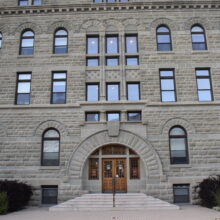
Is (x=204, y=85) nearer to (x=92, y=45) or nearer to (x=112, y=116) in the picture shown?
(x=112, y=116)

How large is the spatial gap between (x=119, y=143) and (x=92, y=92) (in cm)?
421

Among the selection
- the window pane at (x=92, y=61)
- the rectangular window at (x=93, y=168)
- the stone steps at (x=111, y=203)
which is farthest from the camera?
the window pane at (x=92, y=61)

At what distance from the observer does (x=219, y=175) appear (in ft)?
46.4

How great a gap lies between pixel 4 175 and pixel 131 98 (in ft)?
33.0

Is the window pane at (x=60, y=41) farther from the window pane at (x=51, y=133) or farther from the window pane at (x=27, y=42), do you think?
the window pane at (x=51, y=133)

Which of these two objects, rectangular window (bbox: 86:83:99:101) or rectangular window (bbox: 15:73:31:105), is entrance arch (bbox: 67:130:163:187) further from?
rectangular window (bbox: 15:73:31:105)

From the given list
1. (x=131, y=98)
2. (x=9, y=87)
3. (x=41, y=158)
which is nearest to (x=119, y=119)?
(x=131, y=98)

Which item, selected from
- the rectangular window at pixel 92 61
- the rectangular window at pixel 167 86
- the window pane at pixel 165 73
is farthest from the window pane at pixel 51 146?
the window pane at pixel 165 73

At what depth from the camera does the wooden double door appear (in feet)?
50.2

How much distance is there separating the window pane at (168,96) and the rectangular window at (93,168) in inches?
254

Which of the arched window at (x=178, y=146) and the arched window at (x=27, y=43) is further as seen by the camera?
the arched window at (x=27, y=43)

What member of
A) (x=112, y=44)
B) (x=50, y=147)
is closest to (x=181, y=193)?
(x=50, y=147)

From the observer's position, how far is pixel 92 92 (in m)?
16.7

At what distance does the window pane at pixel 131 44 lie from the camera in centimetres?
1738
